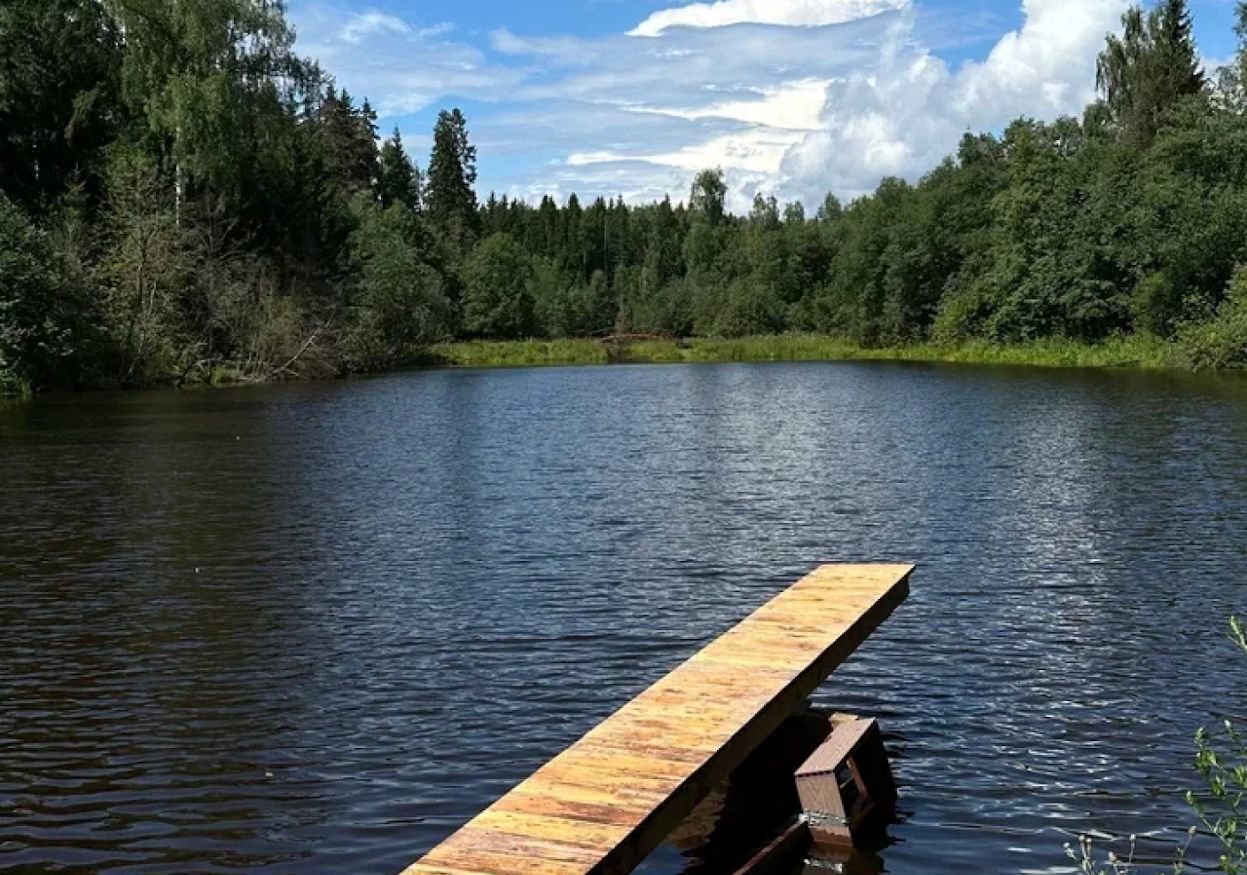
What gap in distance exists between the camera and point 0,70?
60.7 m

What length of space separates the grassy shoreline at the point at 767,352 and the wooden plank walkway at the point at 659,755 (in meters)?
64.6

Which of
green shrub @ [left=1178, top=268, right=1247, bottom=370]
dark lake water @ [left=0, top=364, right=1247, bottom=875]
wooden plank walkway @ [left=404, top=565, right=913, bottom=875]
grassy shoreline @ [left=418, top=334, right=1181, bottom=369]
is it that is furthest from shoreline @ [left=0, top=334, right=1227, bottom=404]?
wooden plank walkway @ [left=404, top=565, right=913, bottom=875]

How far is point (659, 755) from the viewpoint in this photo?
743 centimetres

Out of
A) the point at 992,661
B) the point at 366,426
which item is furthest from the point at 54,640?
the point at 366,426

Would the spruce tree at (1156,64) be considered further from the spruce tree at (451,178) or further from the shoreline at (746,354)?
the spruce tree at (451,178)

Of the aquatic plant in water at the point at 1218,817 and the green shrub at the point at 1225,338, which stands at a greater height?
the green shrub at the point at 1225,338

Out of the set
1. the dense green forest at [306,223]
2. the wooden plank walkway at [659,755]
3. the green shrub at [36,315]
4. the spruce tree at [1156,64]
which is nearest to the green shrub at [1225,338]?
the dense green forest at [306,223]

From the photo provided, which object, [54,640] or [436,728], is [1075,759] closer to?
[436,728]

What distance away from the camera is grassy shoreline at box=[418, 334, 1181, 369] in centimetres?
7281

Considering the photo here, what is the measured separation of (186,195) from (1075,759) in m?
64.6

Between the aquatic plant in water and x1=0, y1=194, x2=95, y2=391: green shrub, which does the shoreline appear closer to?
x1=0, y1=194, x2=95, y2=391: green shrub

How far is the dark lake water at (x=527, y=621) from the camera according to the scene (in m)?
9.28

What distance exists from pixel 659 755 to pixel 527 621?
300 inches

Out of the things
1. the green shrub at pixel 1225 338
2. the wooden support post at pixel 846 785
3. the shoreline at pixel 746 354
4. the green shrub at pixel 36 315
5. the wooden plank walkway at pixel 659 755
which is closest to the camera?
the wooden plank walkway at pixel 659 755
